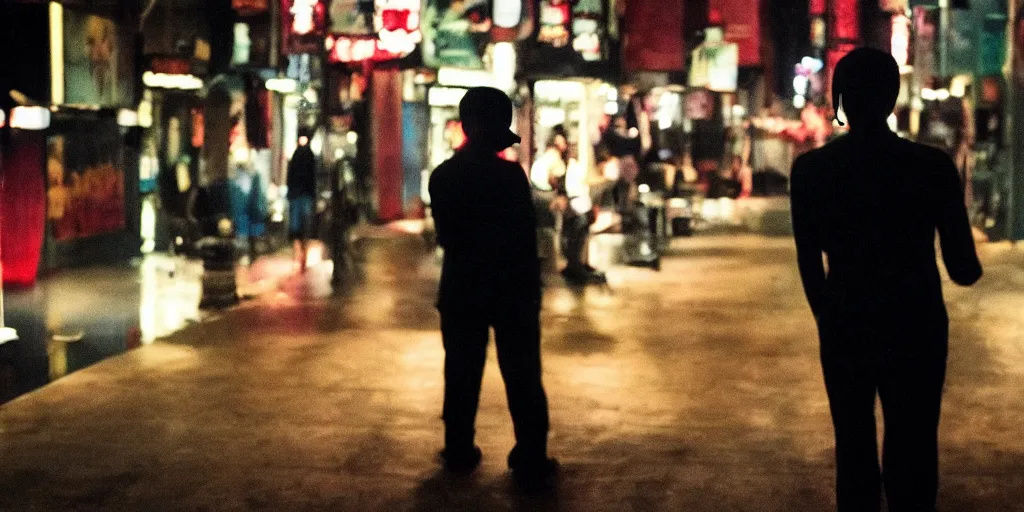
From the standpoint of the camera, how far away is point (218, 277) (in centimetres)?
1734

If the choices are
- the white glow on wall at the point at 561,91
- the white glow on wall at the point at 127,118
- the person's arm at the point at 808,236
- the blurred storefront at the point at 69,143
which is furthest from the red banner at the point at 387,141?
the person's arm at the point at 808,236

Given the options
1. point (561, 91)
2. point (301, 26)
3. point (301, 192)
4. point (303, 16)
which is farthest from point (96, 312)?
point (561, 91)

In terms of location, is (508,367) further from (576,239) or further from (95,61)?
(95,61)

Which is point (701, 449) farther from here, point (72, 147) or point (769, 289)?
point (72, 147)

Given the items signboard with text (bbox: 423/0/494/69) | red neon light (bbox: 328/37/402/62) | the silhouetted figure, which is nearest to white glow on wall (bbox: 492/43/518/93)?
signboard with text (bbox: 423/0/494/69)

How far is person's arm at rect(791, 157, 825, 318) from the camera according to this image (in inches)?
216

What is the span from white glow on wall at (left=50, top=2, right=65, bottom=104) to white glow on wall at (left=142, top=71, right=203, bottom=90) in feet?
12.3

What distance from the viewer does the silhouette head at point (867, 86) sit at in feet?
17.9

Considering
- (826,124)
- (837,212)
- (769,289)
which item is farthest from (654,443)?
(826,124)

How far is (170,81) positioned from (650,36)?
10405mm

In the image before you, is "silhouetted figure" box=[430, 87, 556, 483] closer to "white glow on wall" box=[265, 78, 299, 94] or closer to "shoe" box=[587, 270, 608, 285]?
"shoe" box=[587, 270, 608, 285]

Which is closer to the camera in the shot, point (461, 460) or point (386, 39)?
point (461, 460)

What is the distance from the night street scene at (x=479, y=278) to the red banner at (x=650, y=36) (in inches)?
2.3

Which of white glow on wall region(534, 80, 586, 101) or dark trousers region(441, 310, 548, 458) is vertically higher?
white glow on wall region(534, 80, 586, 101)
